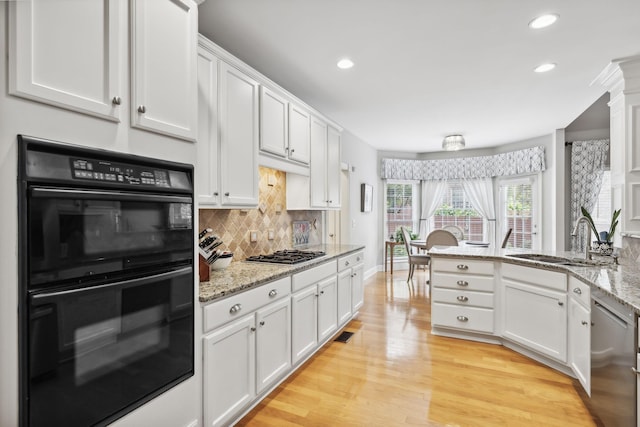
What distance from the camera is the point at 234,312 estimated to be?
1892 mm

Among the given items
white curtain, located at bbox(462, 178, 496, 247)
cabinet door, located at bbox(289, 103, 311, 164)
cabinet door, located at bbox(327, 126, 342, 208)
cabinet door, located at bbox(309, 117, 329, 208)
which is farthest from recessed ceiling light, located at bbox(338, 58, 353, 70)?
white curtain, located at bbox(462, 178, 496, 247)

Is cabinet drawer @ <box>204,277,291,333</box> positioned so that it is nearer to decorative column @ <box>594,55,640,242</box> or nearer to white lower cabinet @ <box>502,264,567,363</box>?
white lower cabinet @ <box>502,264,567,363</box>

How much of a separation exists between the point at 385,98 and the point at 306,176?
139 centimetres

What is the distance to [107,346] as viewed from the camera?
123 centimetres

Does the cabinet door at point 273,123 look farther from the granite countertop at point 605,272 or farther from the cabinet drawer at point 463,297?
the cabinet drawer at point 463,297

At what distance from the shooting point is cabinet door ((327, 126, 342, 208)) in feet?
12.8

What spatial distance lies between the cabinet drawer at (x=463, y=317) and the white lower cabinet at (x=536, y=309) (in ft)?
0.51

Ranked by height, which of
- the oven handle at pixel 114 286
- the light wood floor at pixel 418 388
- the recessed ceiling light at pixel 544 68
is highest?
the recessed ceiling light at pixel 544 68

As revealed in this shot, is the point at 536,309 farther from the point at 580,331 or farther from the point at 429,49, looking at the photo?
the point at 429,49

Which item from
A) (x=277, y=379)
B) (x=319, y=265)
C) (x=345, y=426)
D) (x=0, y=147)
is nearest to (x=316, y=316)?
(x=319, y=265)

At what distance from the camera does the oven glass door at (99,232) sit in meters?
1.03

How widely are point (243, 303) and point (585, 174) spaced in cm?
582

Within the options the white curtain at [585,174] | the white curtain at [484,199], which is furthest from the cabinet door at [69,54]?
the white curtain at [484,199]

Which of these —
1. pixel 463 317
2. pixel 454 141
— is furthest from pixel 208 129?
pixel 454 141
